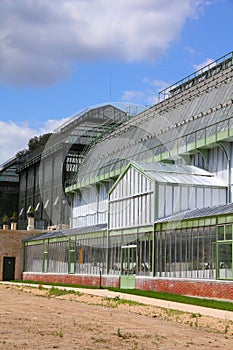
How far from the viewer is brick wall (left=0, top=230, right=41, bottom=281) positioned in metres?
62.6

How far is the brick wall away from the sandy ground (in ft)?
118

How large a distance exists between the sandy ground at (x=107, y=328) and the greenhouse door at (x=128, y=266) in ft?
38.0

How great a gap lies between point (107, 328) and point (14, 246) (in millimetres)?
46198

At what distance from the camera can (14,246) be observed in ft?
208

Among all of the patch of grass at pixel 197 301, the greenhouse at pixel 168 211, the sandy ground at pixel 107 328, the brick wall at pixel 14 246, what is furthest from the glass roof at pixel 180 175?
the brick wall at pixel 14 246

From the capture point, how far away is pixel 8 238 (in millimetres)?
63344

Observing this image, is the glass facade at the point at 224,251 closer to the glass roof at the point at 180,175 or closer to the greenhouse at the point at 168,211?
the greenhouse at the point at 168,211

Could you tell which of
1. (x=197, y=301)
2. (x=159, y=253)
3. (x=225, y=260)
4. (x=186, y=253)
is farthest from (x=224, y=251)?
(x=159, y=253)

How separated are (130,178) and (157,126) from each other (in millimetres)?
16891

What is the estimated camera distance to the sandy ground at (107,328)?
599 inches

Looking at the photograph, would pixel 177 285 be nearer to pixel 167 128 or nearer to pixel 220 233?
pixel 220 233

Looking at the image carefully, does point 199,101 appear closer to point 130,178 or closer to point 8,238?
point 130,178

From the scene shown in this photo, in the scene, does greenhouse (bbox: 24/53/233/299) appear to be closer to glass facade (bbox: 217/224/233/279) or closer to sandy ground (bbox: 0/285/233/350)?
glass facade (bbox: 217/224/233/279)

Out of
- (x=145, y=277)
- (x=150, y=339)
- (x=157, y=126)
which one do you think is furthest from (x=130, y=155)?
(x=150, y=339)
